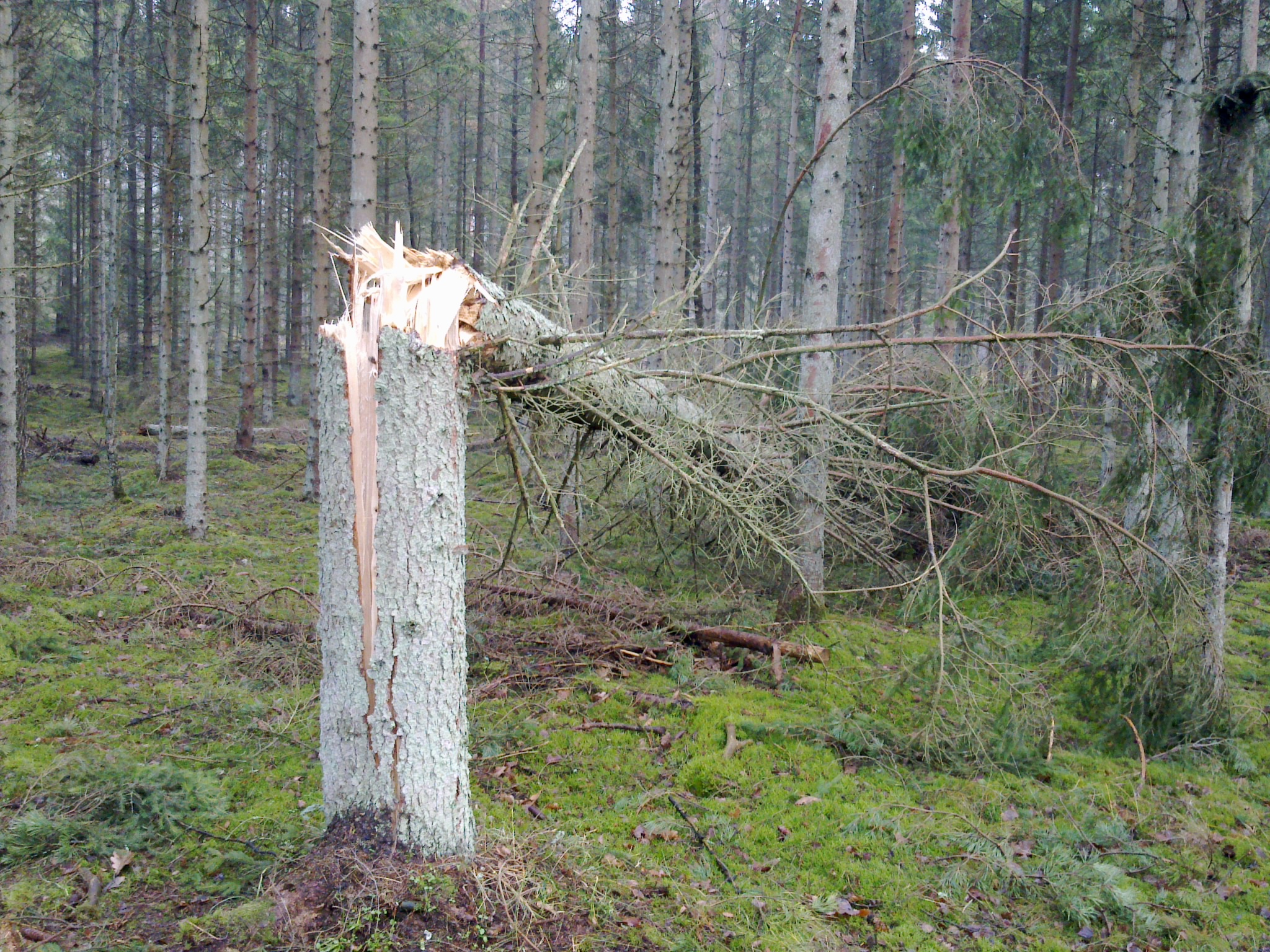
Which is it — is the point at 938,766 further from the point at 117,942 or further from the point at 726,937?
the point at 117,942

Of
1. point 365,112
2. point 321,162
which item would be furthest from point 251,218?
point 365,112

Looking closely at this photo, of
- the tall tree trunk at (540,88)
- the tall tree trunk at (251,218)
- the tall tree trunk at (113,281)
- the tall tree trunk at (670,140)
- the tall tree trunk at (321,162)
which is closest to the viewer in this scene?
the tall tree trunk at (321,162)

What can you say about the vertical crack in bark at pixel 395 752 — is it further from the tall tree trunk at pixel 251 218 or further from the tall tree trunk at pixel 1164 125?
the tall tree trunk at pixel 251 218

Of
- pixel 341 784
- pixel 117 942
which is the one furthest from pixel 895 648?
pixel 117 942

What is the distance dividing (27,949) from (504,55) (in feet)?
117

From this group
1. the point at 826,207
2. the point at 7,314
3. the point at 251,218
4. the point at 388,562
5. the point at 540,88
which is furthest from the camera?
the point at 251,218

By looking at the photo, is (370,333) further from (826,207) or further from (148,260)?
(148,260)

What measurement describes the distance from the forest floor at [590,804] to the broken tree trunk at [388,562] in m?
0.29

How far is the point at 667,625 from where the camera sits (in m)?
7.40

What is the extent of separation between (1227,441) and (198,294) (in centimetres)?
1056

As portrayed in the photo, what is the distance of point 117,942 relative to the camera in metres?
3.14

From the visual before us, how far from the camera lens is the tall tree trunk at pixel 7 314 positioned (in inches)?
367

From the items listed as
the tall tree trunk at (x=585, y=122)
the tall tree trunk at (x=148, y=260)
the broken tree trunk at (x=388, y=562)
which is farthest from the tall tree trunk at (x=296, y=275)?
the broken tree trunk at (x=388, y=562)

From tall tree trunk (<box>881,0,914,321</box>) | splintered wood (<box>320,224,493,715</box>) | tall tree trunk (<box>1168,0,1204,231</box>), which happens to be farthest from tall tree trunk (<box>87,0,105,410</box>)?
tall tree trunk (<box>881,0,914,321</box>)
